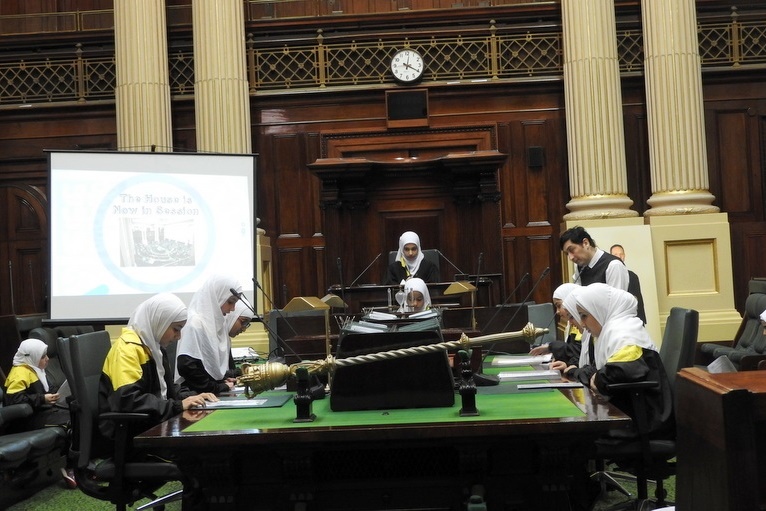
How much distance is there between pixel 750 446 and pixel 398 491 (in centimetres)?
188

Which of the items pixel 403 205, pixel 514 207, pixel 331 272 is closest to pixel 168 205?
pixel 331 272

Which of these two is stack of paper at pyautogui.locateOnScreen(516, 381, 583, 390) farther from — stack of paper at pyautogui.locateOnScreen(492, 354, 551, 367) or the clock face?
the clock face

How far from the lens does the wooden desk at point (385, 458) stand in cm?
287

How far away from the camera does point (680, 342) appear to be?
4.19 m

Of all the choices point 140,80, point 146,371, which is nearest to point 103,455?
point 146,371

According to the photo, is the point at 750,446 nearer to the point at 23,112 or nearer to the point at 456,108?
the point at 456,108

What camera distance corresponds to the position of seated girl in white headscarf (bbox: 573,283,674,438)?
12.3 feet

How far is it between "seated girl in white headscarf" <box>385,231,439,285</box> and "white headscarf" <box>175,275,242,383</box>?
3.39 m

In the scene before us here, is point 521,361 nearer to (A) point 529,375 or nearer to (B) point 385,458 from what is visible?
(A) point 529,375

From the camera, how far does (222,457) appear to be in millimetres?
2961

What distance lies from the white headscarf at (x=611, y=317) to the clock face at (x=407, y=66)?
19.0 ft

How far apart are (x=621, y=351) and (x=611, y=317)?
0.81ft

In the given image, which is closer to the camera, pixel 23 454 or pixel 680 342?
pixel 680 342

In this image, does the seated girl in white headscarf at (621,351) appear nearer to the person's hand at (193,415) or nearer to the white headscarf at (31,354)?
the person's hand at (193,415)
